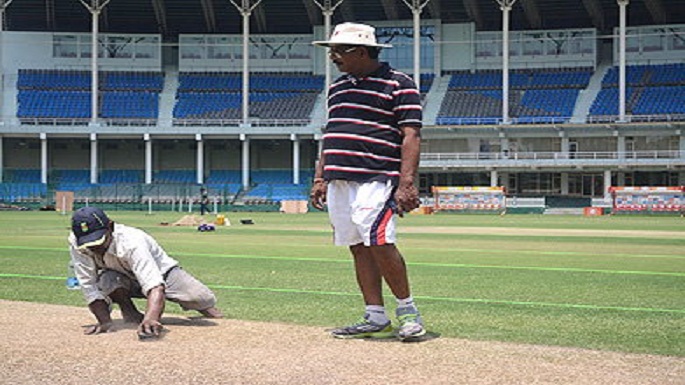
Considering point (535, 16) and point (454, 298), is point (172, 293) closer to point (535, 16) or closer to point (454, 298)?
point (454, 298)

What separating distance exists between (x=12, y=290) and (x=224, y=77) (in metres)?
63.6

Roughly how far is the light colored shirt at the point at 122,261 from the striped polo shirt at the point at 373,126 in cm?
149

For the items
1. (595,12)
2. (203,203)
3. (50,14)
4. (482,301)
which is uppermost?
(50,14)

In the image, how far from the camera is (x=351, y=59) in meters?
7.24

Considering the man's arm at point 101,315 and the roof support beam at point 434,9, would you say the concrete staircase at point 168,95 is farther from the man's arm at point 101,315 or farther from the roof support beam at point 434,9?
the man's arm at point 101,315

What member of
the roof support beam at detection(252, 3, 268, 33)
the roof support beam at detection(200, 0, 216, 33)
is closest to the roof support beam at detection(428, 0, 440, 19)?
the roof support beam at detection(252, 3, 268, 33)

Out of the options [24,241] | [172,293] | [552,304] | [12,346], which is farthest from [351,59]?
[24,241]

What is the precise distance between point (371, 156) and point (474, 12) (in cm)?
6549

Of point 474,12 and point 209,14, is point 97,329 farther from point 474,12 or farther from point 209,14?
point 209,14

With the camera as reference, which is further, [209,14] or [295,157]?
[209,14]

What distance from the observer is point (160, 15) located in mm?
73812

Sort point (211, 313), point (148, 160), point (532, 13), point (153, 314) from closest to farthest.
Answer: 1. point (153, 314)
2. point (211, 313)
3. point (148, 160)
4. point (532, 13)

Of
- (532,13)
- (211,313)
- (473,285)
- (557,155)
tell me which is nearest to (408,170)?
(211,313)

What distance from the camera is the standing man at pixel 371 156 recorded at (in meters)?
7.08
